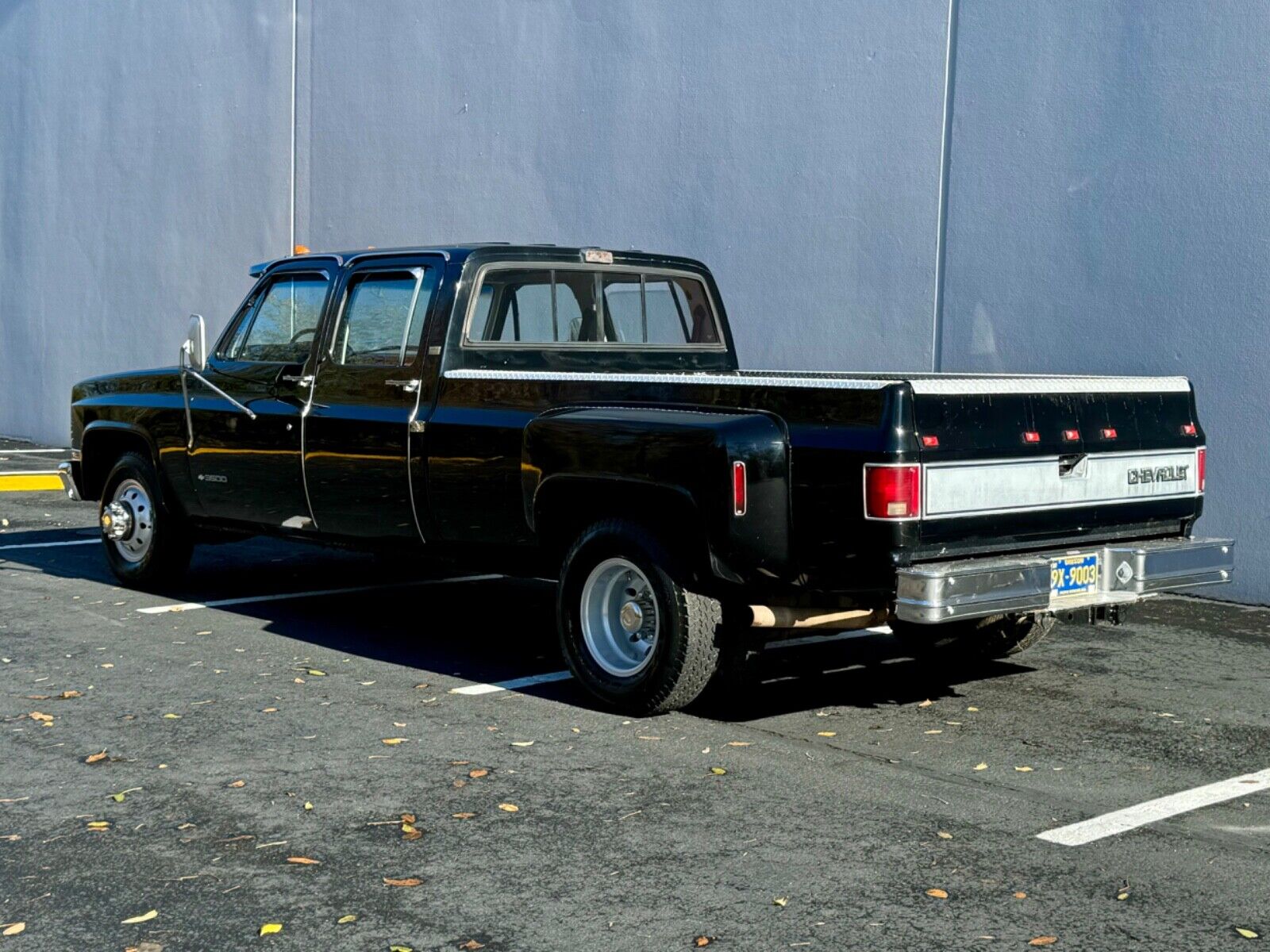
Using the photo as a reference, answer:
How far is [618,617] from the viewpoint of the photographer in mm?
7074

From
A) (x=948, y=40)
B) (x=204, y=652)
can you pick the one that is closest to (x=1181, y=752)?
(x=204, y=652)

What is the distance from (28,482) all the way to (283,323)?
7670 mm

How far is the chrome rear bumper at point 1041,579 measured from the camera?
6074 mm

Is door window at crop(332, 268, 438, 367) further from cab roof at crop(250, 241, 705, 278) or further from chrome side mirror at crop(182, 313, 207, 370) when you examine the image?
chrome side mirror at crop(182, 313, 207, 370)

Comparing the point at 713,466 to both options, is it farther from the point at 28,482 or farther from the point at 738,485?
the point at 28,482

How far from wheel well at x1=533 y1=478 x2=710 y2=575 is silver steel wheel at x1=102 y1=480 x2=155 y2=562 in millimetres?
3609

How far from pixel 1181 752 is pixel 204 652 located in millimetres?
4693

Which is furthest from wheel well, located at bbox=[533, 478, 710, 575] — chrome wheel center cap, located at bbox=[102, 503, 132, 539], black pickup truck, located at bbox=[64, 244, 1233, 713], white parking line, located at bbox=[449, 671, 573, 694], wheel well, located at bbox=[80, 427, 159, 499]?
wheel well, located at bbox=[80, 427, 159, 499]

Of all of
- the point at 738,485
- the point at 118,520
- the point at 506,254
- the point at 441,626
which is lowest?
the point at 441,626

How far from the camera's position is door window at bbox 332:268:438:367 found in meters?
8.18

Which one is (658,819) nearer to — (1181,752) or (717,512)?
(717,512)

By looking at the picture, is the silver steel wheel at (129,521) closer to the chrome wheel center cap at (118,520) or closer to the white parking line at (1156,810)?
the chrome wheel center cap at (118,520)

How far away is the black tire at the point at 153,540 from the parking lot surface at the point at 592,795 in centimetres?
81


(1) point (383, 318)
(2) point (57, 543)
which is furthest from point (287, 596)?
(2) point (57, 543)
